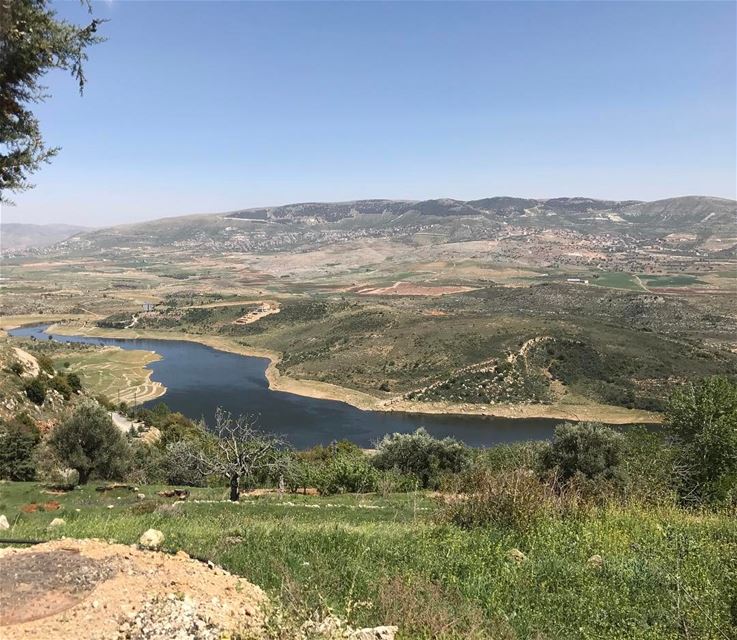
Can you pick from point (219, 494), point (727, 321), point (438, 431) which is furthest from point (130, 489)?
point (727, 321)

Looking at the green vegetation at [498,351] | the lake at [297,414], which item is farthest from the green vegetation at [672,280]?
the lake at [297,414]

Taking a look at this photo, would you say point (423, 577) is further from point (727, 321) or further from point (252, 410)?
point (727, 321)

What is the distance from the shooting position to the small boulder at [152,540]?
7.78 meters

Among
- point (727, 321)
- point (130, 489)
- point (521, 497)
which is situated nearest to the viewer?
point (521, 497)

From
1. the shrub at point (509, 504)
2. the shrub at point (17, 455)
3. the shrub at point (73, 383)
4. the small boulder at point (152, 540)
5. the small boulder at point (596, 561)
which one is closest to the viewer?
the small boulder at point (596, 561)

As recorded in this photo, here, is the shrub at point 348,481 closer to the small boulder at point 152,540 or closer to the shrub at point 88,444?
the shrub at point 88,444

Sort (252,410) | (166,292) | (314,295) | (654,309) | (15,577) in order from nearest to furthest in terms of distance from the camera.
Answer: (15,577) < (252,410) < (654,309) < (314,295) < (166,292)

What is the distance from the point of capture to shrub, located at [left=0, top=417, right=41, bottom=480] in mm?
24672

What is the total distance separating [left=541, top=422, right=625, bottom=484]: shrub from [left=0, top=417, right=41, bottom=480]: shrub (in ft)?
85.6

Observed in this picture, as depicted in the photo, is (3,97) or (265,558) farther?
(3,97)

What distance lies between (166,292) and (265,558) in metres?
192

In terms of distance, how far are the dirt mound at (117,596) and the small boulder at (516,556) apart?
12.7 ft

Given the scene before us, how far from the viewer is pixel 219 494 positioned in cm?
2062

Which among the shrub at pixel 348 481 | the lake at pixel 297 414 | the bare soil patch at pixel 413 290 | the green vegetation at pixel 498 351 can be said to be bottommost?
the lake at pixel 297 414
